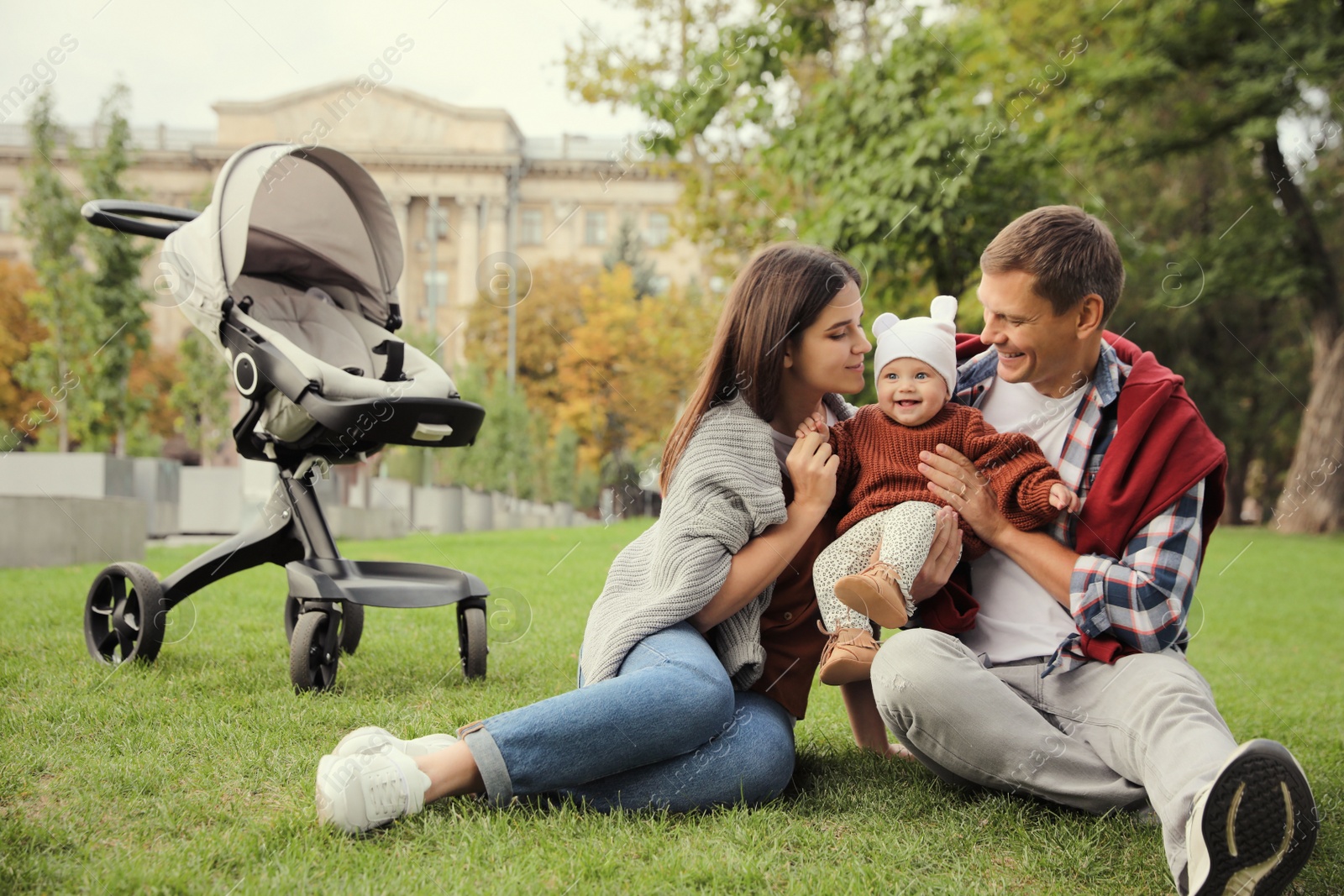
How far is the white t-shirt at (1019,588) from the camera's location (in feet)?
7.89

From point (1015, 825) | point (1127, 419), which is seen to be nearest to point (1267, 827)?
point (1015, 825)

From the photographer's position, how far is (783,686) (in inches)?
102

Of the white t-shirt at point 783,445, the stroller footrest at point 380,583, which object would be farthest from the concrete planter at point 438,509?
the white t-shirt at point 783,445

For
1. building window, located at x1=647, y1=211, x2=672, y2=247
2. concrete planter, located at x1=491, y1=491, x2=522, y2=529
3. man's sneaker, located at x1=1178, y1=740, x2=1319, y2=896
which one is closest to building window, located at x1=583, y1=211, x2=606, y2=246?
building window, located at x1=647, y1=211, x2=672, y2=247

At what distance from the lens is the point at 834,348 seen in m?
2.53

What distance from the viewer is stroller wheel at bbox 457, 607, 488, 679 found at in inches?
148

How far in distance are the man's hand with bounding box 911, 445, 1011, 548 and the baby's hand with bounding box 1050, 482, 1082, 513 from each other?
0.14m

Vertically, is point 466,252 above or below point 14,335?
above

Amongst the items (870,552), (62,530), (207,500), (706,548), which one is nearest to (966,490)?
(870,552)

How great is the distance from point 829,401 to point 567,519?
21282mm

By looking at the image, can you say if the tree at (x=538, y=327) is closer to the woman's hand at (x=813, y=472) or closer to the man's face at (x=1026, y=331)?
the woman's hand at (x=813, y=472)

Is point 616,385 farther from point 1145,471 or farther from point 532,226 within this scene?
point 532,226

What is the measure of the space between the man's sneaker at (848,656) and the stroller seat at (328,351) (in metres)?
1.83

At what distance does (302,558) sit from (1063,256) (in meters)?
2.83
